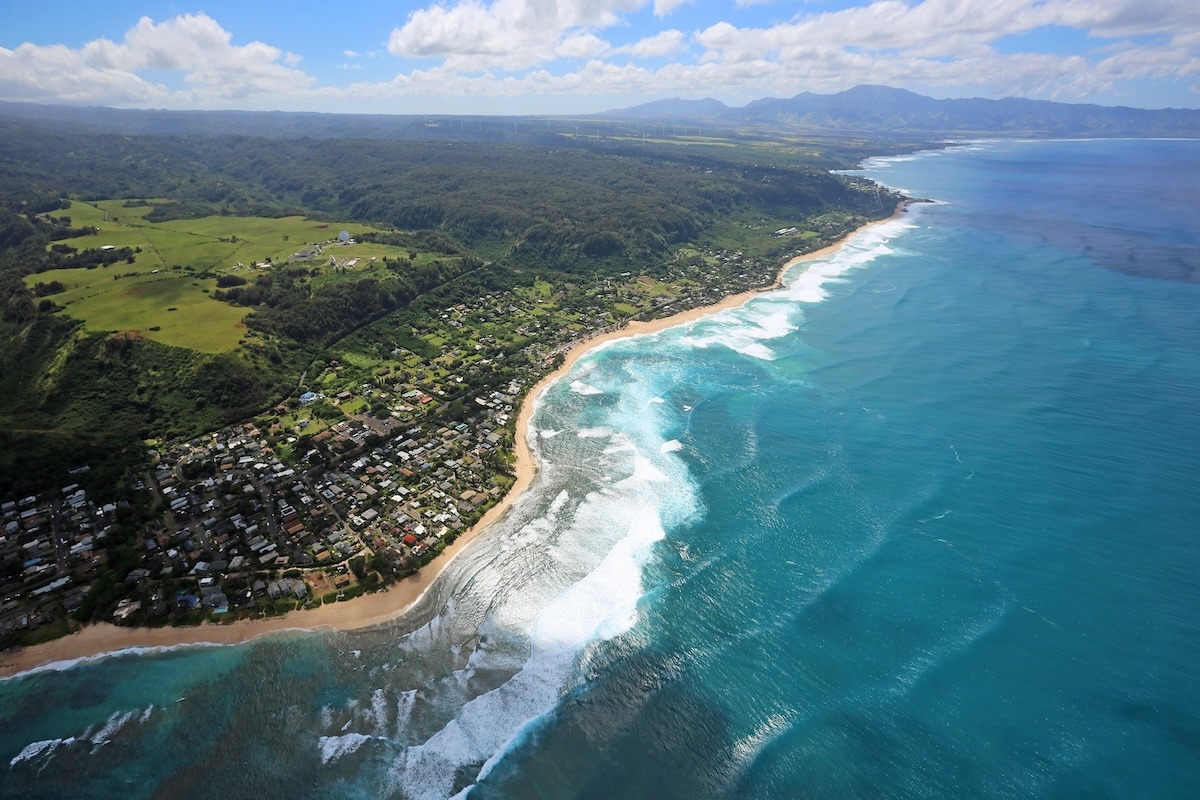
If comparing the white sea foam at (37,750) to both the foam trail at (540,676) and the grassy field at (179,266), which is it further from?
the grassy field at (179,266)

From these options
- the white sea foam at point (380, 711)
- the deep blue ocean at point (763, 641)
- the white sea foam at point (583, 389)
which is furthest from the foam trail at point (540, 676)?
the white sea foam at point (583, 389)

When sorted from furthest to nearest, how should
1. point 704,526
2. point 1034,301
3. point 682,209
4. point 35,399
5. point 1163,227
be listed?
point 682,209 < point 1163,227 < point 1034,301 < point 35,399 < point 704,526

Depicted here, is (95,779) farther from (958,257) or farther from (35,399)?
(958,257)

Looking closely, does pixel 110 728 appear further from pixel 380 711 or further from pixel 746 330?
pixel 746 330

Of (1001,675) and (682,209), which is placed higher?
(682,209)

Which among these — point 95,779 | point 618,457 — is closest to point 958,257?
point 618,457

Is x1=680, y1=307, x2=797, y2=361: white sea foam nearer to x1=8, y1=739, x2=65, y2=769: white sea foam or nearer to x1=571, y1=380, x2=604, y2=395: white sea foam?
x1=571, y1=380, x2=604, y2=395: white sea foam

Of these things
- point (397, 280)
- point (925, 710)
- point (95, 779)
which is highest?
point (397, 280)

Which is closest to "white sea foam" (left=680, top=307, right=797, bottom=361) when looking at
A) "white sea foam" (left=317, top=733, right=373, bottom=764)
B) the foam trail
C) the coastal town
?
the coastal town
